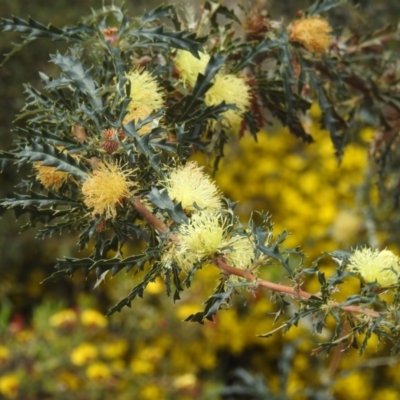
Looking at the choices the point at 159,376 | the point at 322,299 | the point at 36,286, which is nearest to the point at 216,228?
the point at 322,299

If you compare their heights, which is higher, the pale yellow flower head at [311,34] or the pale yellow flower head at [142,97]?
the pale yellow flower head at [311,34]

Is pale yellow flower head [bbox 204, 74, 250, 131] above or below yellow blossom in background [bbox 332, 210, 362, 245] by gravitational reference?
above

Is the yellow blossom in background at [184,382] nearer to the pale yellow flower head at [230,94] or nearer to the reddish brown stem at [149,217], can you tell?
the pale yellow flower head at [230,94]

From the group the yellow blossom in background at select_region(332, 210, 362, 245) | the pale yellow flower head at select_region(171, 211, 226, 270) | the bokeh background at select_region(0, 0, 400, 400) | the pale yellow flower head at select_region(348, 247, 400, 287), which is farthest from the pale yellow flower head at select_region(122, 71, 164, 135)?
the yellow blossom in background at select_region(332, 210, 362, 245)

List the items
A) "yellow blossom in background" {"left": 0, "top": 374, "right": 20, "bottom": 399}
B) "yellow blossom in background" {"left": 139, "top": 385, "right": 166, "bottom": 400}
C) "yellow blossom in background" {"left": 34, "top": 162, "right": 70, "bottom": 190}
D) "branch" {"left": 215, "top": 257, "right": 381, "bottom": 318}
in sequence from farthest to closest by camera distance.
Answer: "yellow blossom in background" {"left": 139, "top": 385, "right": 166, "bottom": 400} → "yellow blossom in background" {"left": 0, "top": 374, "right": 20, "bottom": 399} → "yellow blossom in background" {"left": 34, "top": 162, "right": 70, "bottom": 190} → "branch" {"left": 215, "top": 257, "right": 381, "bottom": 318}

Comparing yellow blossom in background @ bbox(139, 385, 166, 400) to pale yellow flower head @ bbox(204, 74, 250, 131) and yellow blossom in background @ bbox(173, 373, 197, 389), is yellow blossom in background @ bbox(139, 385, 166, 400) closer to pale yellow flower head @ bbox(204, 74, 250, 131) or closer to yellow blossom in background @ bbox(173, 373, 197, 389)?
yellow blossom in background @ bbox(173, 373, 197, 389)

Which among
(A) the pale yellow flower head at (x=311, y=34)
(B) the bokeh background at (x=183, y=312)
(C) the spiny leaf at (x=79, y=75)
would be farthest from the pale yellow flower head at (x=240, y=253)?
(B) the bokeh background at (x=183, y=312)

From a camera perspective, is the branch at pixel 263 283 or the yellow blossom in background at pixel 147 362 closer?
the branch at pixel 263 283
